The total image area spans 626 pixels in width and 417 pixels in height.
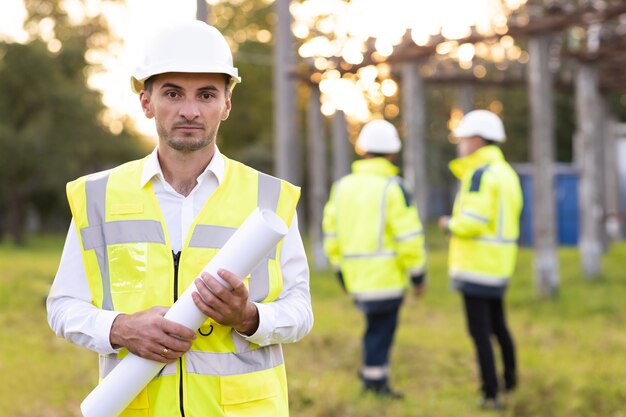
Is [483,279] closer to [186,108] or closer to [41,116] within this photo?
[186,108]

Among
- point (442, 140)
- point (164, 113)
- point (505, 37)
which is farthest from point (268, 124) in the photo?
point (164, 113)

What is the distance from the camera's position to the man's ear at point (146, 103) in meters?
2.91

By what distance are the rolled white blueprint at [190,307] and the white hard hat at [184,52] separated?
1.46 ft

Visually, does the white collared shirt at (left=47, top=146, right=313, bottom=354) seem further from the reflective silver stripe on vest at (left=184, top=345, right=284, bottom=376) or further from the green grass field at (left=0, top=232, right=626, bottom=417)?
the green grass field at (left=0, top=232, right=626, bottom=417)

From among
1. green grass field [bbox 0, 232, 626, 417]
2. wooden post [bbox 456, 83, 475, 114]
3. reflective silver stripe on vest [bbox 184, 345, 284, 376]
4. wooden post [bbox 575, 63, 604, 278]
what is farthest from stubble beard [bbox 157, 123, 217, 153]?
wooden post [bbox 456, 83, 475, 114]

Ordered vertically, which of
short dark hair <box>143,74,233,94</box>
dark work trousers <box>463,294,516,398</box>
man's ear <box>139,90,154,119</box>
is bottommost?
dark work trousers <box>463,294,516,398</box>

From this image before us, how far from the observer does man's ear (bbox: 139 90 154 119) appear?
9.53ft

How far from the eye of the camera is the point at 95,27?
4284 cm

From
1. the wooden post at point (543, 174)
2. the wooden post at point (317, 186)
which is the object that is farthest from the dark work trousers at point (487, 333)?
the wooden post at point (317, 186)

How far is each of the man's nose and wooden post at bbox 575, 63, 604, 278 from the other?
13.3 m

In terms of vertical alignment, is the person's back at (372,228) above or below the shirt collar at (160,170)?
below

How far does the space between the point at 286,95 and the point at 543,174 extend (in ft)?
15.5

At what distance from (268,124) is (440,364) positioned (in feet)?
124

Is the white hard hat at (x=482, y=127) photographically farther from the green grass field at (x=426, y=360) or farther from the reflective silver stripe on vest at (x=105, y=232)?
the reflective silver stripe on vest at (x=105, y=232)
